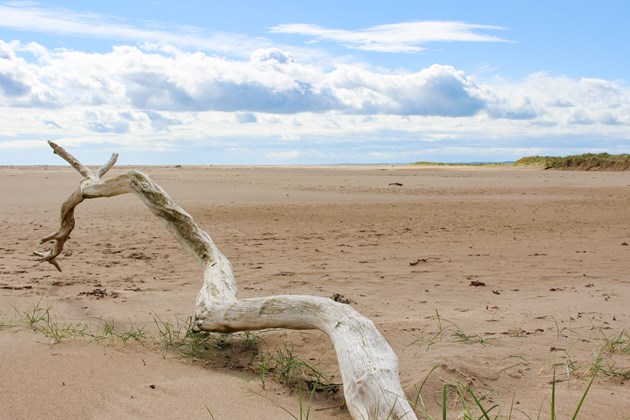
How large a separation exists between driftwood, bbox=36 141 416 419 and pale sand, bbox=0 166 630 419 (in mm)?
296

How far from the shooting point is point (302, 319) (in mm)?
3914

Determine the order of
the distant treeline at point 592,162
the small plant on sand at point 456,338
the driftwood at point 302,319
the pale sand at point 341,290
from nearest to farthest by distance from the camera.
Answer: the driftwood at point 302,319, the pale sand at point 341,290, the small plant on sand at point 456,338, the distant treeline at point 592,162

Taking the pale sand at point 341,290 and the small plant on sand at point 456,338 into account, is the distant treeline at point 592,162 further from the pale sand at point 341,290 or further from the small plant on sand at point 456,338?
the small plant on sand at point 456,338

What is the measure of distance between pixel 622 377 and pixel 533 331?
3.86ft

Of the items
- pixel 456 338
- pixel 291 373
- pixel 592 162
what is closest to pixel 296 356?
pixel 291 373

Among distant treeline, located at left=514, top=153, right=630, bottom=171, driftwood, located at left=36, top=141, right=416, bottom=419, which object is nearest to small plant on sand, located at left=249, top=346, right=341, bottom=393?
driftwood, located at left=36, top=141, right=416, bottom=419

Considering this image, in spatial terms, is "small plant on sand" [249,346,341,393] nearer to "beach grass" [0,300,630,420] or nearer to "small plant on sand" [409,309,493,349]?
"beach grass" [0,300,630,420]

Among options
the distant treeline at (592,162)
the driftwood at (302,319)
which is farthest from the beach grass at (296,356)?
the distant treeline at (592,162)

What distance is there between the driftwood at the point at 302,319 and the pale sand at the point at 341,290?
0.97 feet

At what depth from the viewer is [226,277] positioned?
4.99 meters

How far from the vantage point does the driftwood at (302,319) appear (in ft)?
10.1

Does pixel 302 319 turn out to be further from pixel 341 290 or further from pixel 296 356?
pixel 341 290

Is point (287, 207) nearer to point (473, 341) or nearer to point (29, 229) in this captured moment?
point (29, 229)

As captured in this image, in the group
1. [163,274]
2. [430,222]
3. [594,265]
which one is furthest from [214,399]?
[430,222]
